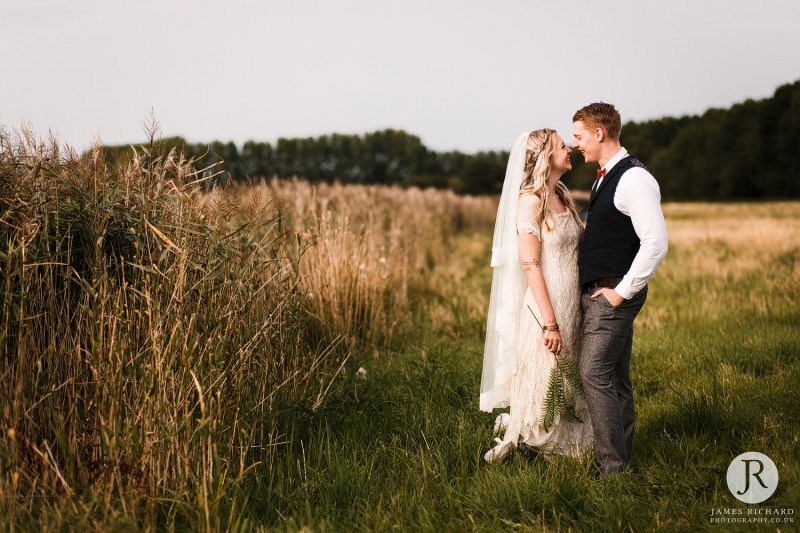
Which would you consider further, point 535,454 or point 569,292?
point 535,454

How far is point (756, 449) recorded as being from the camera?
3.64 meters

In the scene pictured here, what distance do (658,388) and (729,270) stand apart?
671 centimetres

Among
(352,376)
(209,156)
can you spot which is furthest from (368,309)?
(209,156)

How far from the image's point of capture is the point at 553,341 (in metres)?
3.54

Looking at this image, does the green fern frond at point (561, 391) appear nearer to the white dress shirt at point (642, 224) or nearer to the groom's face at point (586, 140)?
the white dress shirt at point (642, 224)

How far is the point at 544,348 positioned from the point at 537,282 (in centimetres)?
43

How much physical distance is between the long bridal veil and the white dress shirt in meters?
0.68

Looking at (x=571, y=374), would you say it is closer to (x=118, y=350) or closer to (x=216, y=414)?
(x=216, y=414)

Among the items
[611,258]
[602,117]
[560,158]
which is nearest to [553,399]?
[611,258]

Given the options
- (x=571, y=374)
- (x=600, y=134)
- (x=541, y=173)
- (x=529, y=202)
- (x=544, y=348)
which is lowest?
(x=571, y=374)

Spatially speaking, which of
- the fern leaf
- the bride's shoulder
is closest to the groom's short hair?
the bride's shoulder

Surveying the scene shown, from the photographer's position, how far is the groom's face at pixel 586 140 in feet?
11.4

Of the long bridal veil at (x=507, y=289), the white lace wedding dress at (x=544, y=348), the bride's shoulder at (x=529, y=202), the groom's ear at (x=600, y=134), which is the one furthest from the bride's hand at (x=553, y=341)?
the groom's ear at (x=600, y=134)

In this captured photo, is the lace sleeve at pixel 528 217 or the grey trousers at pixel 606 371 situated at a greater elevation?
the lace sleeve at pixel 528 217
